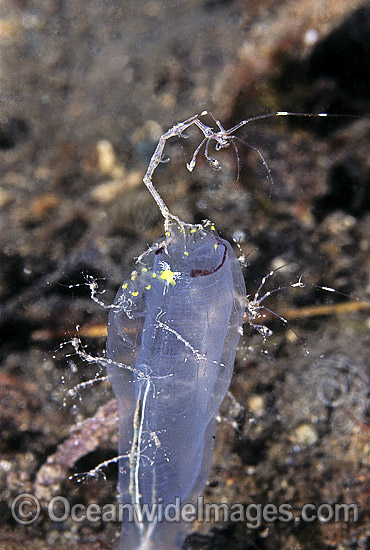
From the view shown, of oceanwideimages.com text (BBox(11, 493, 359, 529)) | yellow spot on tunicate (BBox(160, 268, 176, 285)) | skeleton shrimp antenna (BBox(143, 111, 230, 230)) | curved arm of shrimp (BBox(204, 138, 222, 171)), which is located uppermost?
skeleton shrimp antenna (BBox(143, 111, 230, 230))

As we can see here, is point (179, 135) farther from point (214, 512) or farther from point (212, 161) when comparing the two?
point (214, 512)

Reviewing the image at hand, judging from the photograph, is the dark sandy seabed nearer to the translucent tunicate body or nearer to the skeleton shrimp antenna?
the skeleton shrimp antenna

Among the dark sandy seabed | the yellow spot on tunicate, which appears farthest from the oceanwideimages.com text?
the yellow spot on tunicate

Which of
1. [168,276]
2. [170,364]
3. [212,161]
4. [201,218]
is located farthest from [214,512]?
[212,161]

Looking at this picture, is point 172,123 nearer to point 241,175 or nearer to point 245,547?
point 241,175

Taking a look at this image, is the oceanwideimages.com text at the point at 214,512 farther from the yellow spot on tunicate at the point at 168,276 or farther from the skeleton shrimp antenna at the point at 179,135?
the skeleton shrimp antenna at the point at 179,135

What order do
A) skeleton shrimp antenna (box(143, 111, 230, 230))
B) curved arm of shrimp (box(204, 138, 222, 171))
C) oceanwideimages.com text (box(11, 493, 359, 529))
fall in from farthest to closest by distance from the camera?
curved arm of shrimp (box(204, 138, 222, 171)), oceanwideimages.com text (box(11, 493, 359, 529)), skeleton shrimp antenna (box(143, 111, 230, 230))

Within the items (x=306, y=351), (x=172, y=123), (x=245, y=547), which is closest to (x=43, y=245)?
(x=172, y=123)
